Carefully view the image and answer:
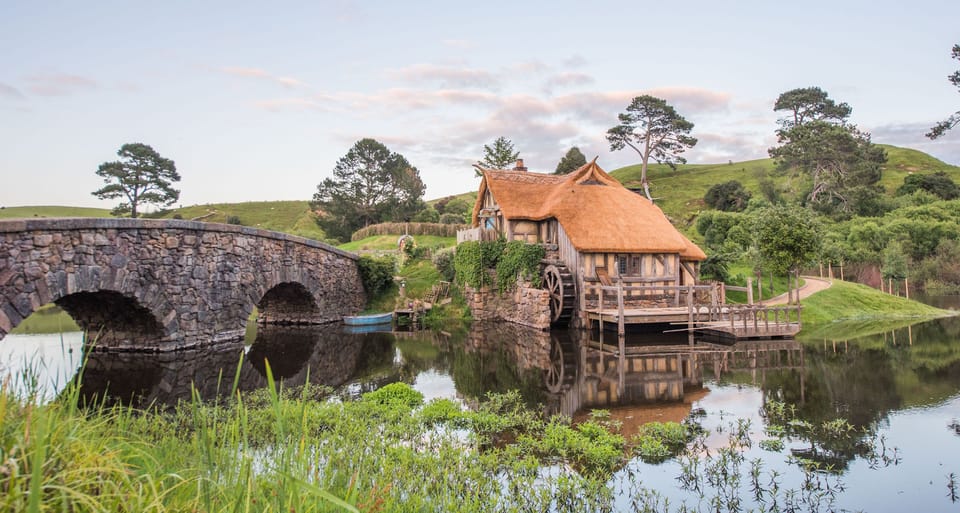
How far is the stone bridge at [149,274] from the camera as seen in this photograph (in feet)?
41.7

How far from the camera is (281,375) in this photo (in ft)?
46.3

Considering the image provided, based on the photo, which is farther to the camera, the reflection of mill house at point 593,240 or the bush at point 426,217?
the bush at point 426,217

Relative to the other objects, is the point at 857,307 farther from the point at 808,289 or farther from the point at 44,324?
the point at 44,324

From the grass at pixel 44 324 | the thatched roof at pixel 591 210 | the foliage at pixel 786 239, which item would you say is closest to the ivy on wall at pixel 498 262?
the thatched roof at pixel 591 210

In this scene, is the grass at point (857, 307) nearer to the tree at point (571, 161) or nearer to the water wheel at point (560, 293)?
the water wheel at point (560, 293)

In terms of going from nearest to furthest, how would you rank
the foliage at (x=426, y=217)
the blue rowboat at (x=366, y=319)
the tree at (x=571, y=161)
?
1. the blue rowboat at (x=366, y=319)
2. the foliage at (x=426, y=217)
3. the tree at (x=571, y=161)

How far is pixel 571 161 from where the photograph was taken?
53031 mm

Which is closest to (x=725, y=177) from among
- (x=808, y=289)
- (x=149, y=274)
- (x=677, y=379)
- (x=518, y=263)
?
(x=808, y=289)

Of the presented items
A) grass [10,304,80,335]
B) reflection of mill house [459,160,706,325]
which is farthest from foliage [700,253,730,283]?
grass [10,304,80,335]

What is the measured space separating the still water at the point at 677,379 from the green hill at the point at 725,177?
34.0 m

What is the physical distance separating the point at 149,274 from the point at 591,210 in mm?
17091

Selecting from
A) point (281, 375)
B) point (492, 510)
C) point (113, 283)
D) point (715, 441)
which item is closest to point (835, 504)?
point (715, 441)

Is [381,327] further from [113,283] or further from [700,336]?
[700,336]

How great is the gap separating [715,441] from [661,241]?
52.3 feet
